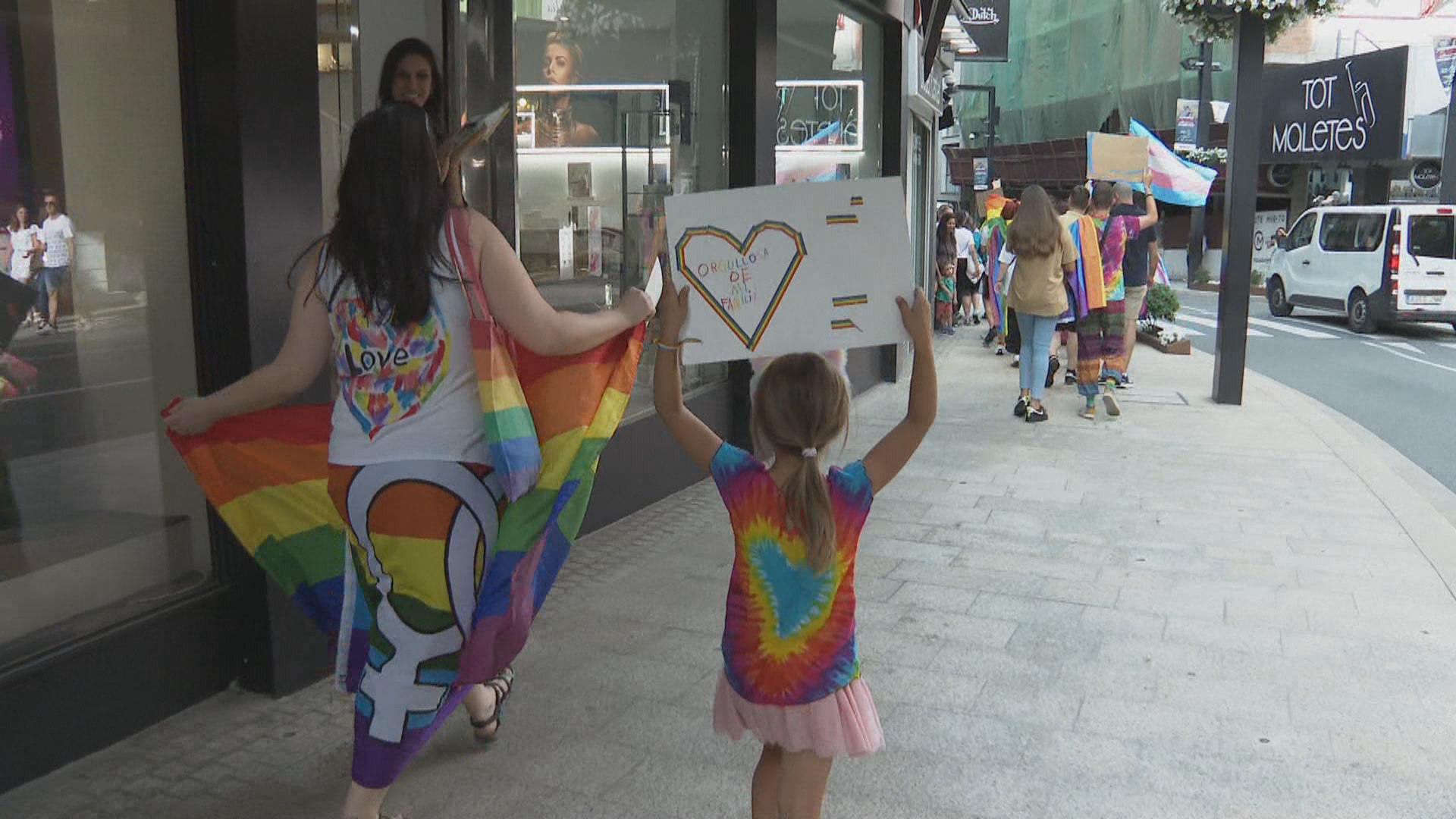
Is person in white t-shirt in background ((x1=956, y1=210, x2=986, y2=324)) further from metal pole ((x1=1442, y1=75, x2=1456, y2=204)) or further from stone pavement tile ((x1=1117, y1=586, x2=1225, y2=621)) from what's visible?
stone pavement tile ((x1=1117, y1=586, x2=1225, y2=621))

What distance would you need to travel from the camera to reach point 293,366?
2834 mm

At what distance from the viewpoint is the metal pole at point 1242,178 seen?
9961 mm

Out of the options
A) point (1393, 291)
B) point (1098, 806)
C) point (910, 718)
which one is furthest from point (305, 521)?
point (1393, 291)

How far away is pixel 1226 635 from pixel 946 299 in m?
12.2

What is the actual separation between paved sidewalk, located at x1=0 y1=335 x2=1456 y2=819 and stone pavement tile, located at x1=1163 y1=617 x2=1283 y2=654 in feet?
0.05

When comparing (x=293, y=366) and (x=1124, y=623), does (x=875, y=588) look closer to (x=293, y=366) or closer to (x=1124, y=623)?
(x=1124, y=623)

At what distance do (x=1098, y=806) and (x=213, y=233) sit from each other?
3104mm

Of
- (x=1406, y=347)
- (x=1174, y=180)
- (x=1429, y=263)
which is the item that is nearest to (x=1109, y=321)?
(x=1174, y=180)

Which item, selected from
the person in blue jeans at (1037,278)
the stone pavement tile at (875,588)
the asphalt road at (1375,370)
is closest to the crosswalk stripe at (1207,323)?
the asphalt road at (1375,370)

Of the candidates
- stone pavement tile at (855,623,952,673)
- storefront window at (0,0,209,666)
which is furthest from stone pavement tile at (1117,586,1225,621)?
storefront window at (0,0,209,666)

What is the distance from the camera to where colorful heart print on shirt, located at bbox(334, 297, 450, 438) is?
2.72 meters

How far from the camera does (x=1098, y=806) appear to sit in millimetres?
3244

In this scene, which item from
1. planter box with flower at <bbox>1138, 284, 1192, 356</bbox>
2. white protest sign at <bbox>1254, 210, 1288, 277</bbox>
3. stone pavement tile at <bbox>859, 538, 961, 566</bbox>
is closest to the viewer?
stone pavement tile at <bbox>859, 538, 961, 566</bbox>

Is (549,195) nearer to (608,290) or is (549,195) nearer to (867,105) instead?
(608,290)
